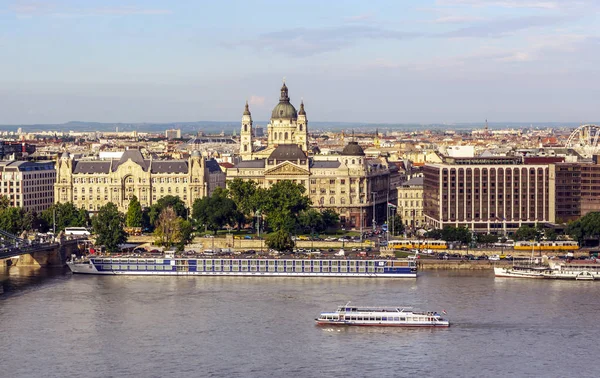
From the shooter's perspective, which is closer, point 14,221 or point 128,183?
point 14,221

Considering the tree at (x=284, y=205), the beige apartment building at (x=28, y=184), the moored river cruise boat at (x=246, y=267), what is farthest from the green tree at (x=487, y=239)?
the beige apartment building at (x=28, y=184)

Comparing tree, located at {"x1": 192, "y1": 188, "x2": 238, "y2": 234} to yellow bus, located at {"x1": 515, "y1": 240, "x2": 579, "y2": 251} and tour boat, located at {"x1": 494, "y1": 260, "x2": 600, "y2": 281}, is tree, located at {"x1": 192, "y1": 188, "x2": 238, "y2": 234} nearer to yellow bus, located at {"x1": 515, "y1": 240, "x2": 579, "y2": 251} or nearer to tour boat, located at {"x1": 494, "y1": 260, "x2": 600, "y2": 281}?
yellow bus, located at {"x1": 515, "y1": 240, "x2": 579, "y2": 251}

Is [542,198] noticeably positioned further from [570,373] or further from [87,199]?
[570,373]

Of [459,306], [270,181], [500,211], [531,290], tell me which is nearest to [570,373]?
[459,306]

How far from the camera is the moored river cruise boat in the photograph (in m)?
54.1

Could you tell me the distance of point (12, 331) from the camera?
40.7 meters

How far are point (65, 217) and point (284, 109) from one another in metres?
26.7

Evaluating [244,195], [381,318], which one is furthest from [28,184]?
[381,318]

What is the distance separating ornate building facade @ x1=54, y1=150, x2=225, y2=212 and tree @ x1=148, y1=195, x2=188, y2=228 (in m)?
3.14

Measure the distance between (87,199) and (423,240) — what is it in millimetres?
21484

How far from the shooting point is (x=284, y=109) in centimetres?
9188

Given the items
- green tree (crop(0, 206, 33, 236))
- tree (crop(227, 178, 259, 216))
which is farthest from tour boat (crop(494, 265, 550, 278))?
green tree (crop(0, 206, 33, 236))

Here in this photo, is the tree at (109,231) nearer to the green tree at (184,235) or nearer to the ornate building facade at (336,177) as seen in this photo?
the green tree at (184,235)

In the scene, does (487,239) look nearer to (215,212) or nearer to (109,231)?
(215,212)
